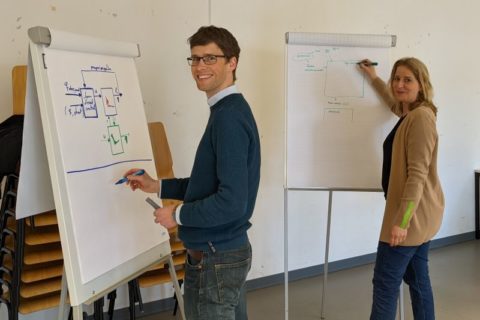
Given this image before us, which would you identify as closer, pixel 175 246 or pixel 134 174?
Result: pixel 134 174

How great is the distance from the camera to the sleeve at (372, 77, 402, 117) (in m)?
2.58

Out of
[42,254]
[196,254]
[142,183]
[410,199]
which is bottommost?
[42,254]

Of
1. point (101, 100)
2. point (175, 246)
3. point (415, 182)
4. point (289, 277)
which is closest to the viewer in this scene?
point (101, 100)

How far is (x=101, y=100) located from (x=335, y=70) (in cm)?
140

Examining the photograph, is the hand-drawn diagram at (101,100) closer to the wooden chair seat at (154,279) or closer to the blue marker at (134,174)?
the blue marker at (134,174)

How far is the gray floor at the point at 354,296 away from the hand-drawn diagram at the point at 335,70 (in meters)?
1.40

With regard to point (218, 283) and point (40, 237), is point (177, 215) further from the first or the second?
point (40, 237)

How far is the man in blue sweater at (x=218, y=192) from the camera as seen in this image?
140 cm

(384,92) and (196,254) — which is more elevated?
(384,92)

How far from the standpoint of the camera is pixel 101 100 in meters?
1.72

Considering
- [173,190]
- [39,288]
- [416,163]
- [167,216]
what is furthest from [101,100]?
[416,163]

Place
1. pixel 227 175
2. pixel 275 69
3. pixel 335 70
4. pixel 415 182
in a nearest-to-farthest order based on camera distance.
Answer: pixel 227 175, pixel 415 182, pixel 335 70, pixel 275 69

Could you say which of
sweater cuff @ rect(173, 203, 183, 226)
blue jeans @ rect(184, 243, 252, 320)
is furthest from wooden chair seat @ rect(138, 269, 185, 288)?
sweater cuff @ rect(173, 203, 183, 226)

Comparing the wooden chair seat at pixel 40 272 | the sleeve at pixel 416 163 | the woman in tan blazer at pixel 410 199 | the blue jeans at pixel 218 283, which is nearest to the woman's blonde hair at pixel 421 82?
the woman in tan blazer at pixel 410 199
